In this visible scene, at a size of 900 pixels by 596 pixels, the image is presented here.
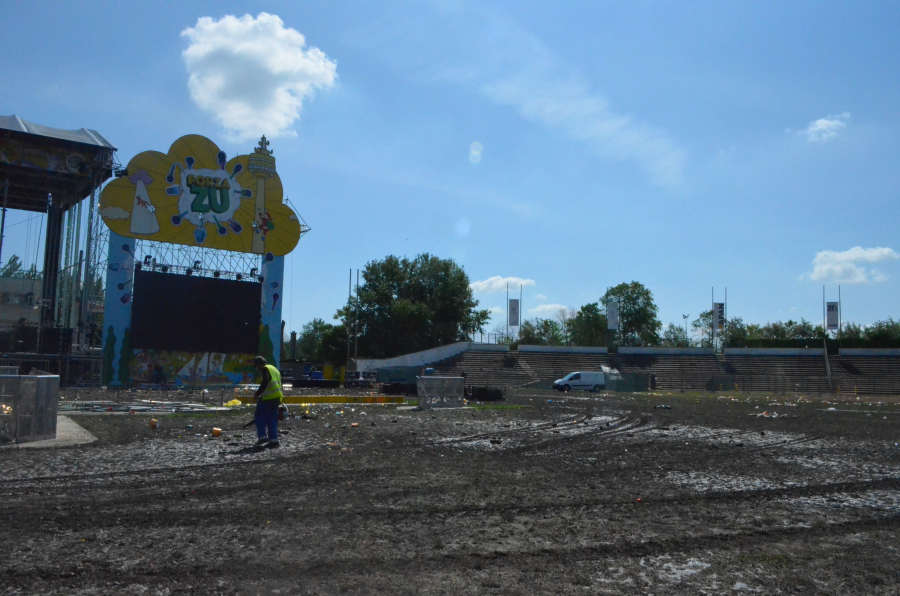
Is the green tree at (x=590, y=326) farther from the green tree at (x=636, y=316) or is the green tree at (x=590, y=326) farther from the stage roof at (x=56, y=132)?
the stage roof at (x=56, y=132)

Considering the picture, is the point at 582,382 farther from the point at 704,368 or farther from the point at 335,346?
the point at 335,346

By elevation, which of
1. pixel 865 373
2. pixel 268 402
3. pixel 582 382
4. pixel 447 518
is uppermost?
pixel 865 373

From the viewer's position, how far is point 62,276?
140ft

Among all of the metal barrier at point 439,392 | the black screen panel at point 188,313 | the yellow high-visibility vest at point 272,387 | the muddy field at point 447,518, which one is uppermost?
the black screen panel at point 188,313

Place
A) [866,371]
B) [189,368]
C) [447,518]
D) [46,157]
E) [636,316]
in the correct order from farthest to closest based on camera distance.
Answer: [636,316] → [866,371] → [189,368] → [46,157] → [447,518]

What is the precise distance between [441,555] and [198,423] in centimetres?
1322

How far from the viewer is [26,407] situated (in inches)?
500

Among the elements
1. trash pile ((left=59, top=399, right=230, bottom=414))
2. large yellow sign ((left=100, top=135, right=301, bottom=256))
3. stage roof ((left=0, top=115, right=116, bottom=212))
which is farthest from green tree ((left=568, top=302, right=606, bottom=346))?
trash pile ((left=59, top=399, right=230, bottom=414))

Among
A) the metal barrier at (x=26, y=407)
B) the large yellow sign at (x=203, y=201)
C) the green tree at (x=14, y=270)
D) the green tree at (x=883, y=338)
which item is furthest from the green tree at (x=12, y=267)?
the green tree at (x=883, y=338)

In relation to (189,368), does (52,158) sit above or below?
above

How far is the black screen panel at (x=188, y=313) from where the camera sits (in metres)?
41.5

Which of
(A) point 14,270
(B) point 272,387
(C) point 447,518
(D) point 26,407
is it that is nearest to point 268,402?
(B) point 272,387

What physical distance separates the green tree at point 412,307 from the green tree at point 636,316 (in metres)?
25.1

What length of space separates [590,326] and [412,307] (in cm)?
3769
